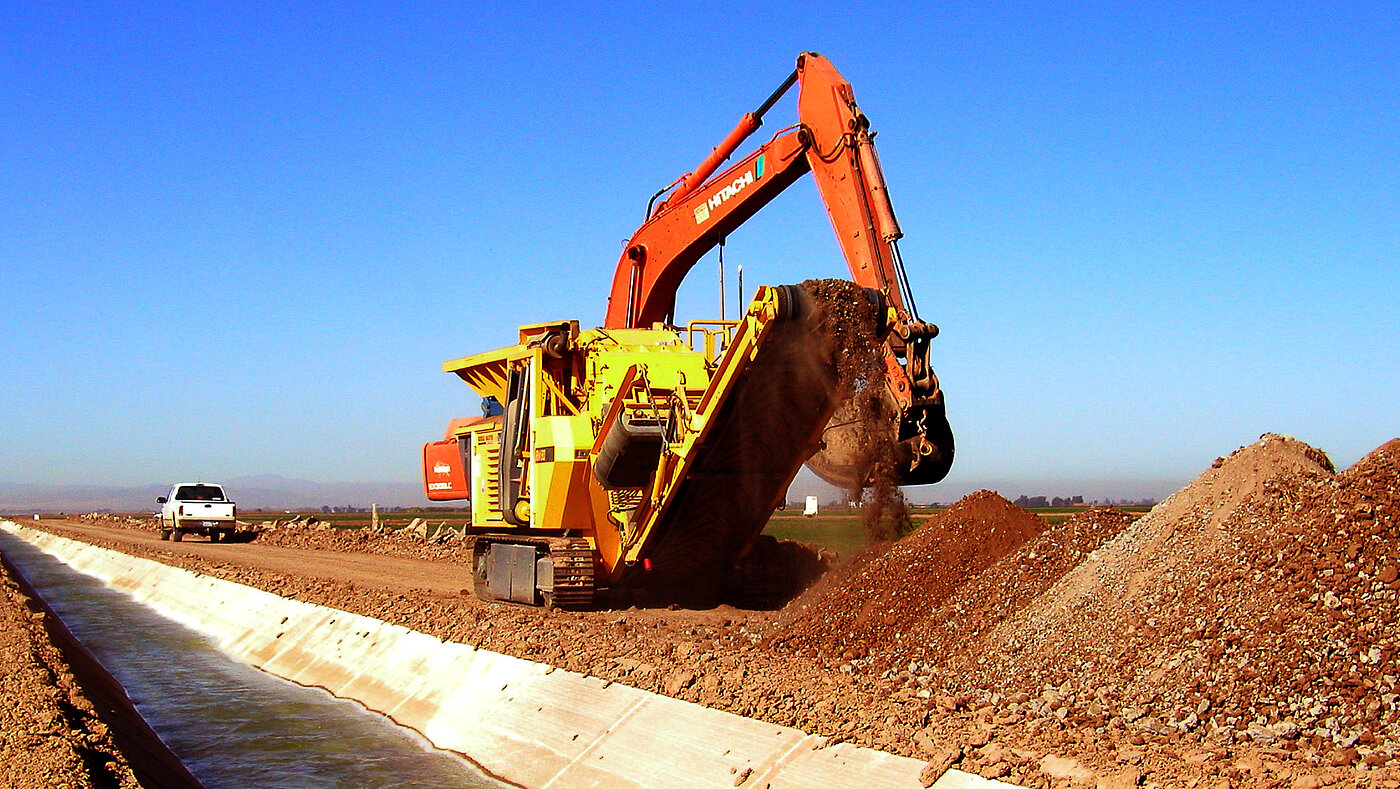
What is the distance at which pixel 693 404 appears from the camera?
14539 millimetres

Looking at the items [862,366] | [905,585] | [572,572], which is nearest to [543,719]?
[905,585]

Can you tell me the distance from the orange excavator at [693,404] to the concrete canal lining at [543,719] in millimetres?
2672

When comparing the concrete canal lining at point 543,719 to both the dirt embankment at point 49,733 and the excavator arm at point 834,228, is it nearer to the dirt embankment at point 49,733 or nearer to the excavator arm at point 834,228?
the dirt embankment at point 49,733

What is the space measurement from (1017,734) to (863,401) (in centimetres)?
531

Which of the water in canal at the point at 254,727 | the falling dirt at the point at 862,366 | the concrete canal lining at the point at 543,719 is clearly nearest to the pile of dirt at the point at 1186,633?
the concrete canal lining at the point at 543,719

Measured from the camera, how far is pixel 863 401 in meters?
12.2

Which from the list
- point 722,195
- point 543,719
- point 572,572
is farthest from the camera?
point 722,195

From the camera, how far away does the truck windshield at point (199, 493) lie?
1706 inches

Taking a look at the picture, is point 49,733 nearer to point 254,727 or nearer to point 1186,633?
point 254,727

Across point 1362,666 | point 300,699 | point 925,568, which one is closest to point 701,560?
point 925,568

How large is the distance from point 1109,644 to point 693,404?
6571 millimetres

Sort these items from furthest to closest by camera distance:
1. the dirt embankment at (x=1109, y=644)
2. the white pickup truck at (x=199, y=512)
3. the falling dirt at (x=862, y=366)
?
the white pickup truck at (x=199, y=512)
the falling dirt at (x=862, y=366)
the dirt embankment at (x=1109, y=644)

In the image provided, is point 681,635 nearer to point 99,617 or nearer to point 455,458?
point 455,458

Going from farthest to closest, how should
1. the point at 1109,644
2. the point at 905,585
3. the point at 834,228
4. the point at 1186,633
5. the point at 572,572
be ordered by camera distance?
the point at 572,572
the point at 834,228
the point at 905,585
the point at 1109,644
the point at 1186,633
